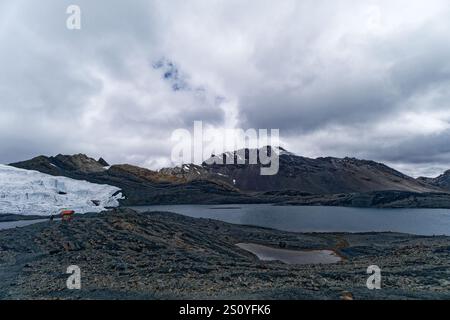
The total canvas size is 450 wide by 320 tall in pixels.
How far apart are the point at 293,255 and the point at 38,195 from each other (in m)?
87.6

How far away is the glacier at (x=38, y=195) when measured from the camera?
260 ft

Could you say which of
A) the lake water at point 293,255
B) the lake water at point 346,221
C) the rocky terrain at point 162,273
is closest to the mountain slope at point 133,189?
the lake water at point 346,221

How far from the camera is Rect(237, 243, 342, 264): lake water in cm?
3039

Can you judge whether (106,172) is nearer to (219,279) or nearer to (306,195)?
(306,195)

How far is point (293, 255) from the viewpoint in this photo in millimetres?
33156

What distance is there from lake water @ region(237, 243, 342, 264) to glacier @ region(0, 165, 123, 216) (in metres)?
56.8

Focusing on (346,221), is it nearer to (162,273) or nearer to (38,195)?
(162,273)

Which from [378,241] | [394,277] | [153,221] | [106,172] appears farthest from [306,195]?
[394,277]

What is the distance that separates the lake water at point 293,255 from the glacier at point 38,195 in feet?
186

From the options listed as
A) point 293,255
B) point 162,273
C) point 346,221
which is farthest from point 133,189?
point 162,273

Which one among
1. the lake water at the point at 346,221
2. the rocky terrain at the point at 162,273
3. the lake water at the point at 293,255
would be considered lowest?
the lake water at the point at 346,221

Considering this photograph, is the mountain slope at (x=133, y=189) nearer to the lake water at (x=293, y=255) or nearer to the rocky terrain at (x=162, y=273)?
the lake water at (x=293, y=255)
